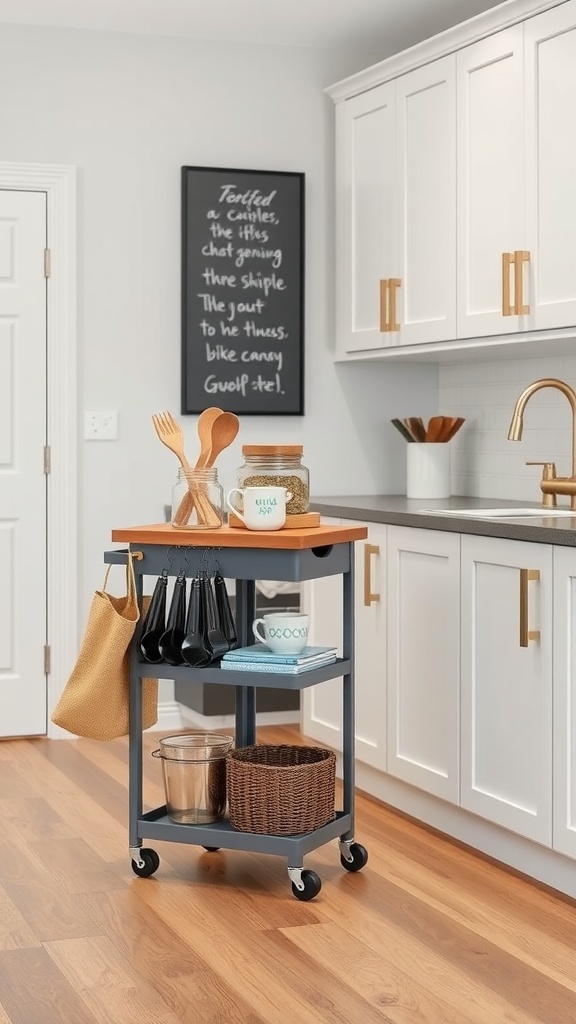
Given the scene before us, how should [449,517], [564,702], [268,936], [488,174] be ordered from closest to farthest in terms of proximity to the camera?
[268,936]
[564,702]
[449,517]
[488,174]

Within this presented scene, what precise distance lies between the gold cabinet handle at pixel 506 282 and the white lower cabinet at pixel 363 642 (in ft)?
2.31

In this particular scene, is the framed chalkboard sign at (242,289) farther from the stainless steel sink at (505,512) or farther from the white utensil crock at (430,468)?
the stainless steel sink at (505,512)

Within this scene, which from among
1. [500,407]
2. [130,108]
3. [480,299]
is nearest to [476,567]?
[480,299]

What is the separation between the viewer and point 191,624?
3.02 metres


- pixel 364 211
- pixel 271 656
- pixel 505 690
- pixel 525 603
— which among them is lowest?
pixel 505 690

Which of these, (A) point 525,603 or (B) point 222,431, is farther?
(B) point 222,431

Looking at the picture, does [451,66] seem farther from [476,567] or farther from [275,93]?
[476,567]

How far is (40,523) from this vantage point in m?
4.64

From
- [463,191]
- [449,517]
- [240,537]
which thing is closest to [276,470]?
[240,537]

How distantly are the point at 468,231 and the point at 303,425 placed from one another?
1228 millimetres

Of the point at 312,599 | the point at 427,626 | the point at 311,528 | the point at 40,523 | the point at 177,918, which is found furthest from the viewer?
the point at 40,523

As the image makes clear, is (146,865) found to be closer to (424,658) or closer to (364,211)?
(424,658)

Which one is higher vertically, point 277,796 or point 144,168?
point 144,168

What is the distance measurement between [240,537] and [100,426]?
6.06 ft
